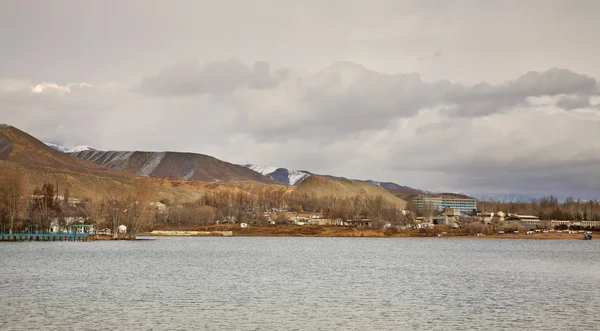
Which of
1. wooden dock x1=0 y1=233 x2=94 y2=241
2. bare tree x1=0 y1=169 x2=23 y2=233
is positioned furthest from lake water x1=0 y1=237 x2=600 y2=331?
wooden dock x1=0 y1=233 x2=94 y2=241

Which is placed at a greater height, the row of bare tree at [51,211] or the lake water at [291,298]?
the row of bare tree at [51,211]

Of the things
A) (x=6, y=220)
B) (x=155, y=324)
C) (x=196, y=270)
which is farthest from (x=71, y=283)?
(x=6, y=220)

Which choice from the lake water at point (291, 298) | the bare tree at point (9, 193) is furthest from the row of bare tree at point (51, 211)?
the lake water at point (291, 298)

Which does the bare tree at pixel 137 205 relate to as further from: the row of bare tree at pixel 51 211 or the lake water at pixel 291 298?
the lake water at pixel 291 298

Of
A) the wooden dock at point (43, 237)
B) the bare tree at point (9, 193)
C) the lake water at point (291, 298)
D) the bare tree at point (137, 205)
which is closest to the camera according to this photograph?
the lake water at point (291, 298)

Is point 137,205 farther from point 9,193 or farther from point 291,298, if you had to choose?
point 291,298

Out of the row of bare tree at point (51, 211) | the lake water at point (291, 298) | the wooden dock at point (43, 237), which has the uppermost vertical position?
the row of bare tree at point (51, 211)

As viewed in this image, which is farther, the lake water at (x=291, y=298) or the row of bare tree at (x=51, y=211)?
the row of bare tree at (x=51, y=211)

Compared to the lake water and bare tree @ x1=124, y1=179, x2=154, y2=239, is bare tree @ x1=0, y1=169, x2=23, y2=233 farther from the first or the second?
the lake water


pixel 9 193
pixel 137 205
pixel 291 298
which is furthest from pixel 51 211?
pixel 291 298

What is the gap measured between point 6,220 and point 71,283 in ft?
382

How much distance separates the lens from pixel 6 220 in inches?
6294

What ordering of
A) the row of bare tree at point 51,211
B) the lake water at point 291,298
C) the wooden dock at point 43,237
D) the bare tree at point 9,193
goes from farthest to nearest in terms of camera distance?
the row of bare tree at point 51,211, the wooden dock at point 43,237, the bare tree at point 9,193, the lake water at point 291,298

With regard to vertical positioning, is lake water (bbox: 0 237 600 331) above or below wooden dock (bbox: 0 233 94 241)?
below
